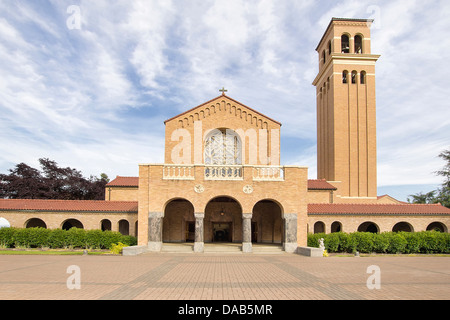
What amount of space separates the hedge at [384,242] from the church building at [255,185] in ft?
6.74

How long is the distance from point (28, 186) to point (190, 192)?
1203 inches

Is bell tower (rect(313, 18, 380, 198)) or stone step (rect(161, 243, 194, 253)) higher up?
bell tower (rect(313, 18, 380, 198))

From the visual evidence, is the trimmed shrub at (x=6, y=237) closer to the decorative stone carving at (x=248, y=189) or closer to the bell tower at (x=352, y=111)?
the decorative stone carving at (x=248, y=189)

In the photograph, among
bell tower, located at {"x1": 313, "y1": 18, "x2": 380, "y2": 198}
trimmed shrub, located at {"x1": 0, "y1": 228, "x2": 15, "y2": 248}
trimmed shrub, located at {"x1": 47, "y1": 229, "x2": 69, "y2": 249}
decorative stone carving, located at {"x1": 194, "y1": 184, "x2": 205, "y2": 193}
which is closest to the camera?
decorative stone carving, located at {"x1": 194, "y1": 184, "x2": 205, "y2": 193}

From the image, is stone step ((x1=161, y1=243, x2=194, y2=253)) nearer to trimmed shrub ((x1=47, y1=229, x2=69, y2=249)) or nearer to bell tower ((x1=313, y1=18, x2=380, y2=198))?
trimmed shrub ((x1=47, y1=229, x2=69, y2=249))

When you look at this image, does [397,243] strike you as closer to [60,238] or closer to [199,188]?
[199,188]

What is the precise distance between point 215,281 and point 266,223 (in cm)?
1572

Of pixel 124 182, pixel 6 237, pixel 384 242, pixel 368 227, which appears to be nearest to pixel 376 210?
pixel 368 227

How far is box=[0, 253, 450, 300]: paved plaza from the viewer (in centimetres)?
926

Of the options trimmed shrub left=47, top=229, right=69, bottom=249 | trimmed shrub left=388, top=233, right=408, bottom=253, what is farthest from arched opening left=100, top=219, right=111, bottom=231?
trimmed shrub left=388, top=233, right=408, bottom=253

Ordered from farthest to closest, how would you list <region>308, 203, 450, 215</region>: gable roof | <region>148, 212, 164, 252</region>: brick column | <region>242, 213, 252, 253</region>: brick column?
<region>308, 203, 450, 215</region>: gable roof → <region>242, 213, 252, 253</region>: brick column → <region>148, 212, 164, 252</region>: brick column

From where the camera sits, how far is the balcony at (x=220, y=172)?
867 inches

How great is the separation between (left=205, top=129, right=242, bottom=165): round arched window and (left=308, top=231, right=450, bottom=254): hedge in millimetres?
9380
